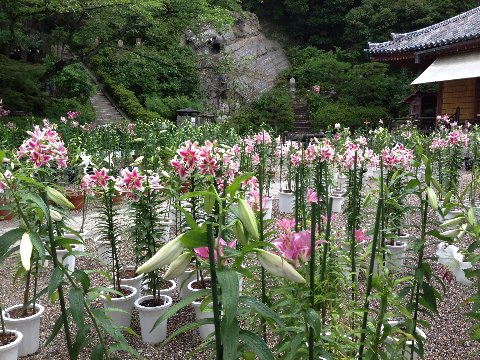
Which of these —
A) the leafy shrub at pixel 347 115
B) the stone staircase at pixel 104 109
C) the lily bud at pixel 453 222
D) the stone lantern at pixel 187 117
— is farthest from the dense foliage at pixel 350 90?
the lily bud at pixel 453 222

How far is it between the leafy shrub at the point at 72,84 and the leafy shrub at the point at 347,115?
24.2 feet

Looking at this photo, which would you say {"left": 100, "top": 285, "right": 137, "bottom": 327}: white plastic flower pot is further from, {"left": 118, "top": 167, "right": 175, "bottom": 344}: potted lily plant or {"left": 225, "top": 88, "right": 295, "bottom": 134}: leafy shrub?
{"left": 225, "top": 88, "right": 295, "bottom": 134}: leafy shrub

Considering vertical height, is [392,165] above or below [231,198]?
below

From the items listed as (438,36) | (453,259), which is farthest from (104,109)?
Result: (453,259)

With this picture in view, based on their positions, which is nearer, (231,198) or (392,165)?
(231,198)

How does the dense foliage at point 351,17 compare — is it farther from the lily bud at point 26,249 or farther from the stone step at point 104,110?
the lily bud at point 26,249

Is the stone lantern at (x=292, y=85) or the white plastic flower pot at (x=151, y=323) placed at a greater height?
the stone lantern at (x=292, y=85)

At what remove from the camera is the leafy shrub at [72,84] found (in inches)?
467

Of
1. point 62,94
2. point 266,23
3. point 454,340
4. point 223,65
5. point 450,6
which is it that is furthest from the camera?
point 266,23

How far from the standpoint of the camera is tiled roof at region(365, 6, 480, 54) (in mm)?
9798

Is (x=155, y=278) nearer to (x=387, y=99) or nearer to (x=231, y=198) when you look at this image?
(x=231, y=198)

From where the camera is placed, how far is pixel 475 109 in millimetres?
10703

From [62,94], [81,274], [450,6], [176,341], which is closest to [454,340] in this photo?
[176,341]

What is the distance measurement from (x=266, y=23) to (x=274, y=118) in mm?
9866
